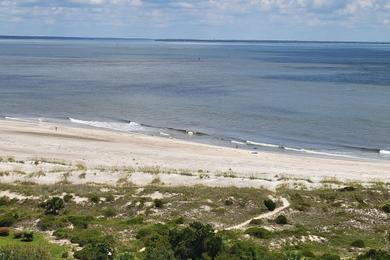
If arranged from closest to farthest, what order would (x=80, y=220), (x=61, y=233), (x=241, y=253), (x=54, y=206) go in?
(x=241, y=253) < (x=61, y=233) < (x=80, y=220) < (x=54, y=206)

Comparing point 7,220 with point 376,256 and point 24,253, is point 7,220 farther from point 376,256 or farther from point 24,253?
point 376,256

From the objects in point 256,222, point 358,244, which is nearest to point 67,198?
point 256,222

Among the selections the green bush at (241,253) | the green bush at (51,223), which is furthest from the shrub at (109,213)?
the green bush at (241,253)

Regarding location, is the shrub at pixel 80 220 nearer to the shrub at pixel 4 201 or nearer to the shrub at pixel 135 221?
the shrub at pixel 135 221

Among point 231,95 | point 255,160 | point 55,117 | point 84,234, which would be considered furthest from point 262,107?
point 84,234

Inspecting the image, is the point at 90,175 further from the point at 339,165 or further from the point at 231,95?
the point at 231,95

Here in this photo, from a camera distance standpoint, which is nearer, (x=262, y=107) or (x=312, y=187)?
(x=312, y=187)

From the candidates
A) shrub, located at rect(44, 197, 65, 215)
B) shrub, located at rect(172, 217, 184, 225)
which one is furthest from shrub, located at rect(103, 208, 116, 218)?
shrub, located at rect(172, 217, 184, 225)
